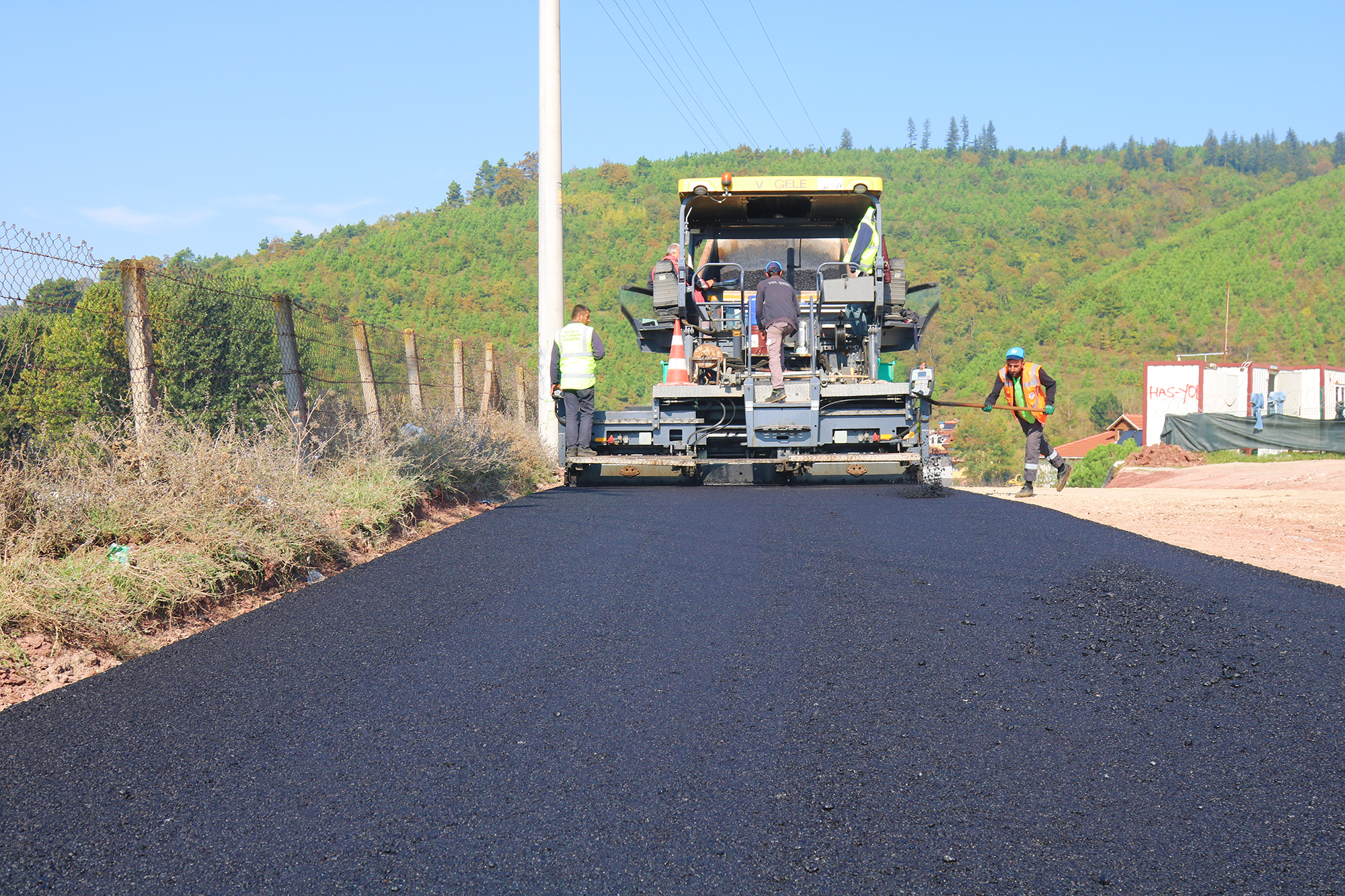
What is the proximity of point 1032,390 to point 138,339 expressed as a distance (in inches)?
344

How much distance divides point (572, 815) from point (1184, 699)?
2165 millimetres

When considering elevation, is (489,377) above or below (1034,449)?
above

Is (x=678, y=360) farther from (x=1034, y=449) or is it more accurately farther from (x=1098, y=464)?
(x=1098, y=464)

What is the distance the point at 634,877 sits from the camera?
2.28 m

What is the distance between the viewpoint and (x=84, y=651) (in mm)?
4141

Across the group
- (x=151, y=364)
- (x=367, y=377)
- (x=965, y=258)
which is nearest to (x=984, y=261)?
(x=965, y=258)

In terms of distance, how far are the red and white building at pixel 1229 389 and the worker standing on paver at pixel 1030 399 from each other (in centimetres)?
3615

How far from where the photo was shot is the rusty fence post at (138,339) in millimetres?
6035

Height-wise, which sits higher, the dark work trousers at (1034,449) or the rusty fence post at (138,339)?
the rusty fence post at (138,339)

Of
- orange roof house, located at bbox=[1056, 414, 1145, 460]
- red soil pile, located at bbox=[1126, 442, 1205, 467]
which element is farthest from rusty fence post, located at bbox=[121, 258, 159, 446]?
orange roof house, located at bbox=[1056, 414, 1145, 460]

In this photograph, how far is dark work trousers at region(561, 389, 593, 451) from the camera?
10.8 metres

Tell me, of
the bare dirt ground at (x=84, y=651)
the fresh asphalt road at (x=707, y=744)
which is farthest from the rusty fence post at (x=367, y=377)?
the fresh asphalt road at (x=707, y=744)

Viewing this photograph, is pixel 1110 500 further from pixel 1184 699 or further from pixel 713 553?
pixel 1184 699

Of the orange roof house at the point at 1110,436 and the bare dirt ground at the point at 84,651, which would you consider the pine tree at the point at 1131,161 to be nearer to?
the orange roof house at the point at 1110,436
